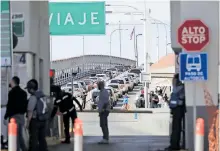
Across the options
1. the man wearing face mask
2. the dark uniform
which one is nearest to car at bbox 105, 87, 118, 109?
the dark uniform

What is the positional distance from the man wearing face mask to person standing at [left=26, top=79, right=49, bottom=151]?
2.88 m

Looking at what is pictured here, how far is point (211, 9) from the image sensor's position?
43.1 feet

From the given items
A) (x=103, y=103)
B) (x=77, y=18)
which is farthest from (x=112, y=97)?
(x=103, y=103)

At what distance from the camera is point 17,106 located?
12.6 m

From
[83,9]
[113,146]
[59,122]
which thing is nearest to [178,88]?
[113,146]

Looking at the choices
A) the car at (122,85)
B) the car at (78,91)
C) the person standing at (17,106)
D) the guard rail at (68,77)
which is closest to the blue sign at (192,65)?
the person standing at (17,106)

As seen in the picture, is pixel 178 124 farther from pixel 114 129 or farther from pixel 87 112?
pixel 87 112

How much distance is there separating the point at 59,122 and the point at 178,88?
5634 mm

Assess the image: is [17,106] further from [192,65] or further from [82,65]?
[82,65]

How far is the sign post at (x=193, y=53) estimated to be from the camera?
505 inches

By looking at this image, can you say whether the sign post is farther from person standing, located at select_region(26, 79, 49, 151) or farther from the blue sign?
person standing, located at select_region(26, 79, 49, 151)

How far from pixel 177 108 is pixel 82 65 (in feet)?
226

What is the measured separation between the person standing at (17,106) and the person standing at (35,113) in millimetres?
146

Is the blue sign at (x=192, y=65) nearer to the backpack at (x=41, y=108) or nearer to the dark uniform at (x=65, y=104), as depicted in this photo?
the backpack at (x=41, y=108)
